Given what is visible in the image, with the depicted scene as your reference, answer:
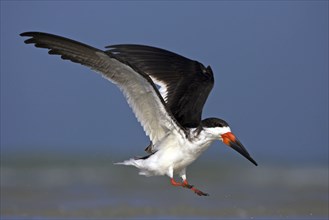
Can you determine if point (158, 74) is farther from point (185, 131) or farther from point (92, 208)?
point (92, 208)

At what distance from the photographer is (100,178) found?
19828mm

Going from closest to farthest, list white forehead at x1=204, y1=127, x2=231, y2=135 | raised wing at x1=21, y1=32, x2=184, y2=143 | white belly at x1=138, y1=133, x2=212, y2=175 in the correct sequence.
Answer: raised wing at x1=21, y1=32, x2=184, y2=143, white forehead at x1=204, y1=127, x2=231, y2=135, white belly at x1=138, y1=133, x2=212, y2=175

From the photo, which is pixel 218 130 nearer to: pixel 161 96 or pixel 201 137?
pixel 201 137

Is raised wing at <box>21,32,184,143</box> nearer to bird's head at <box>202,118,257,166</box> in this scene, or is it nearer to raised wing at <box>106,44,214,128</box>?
bird's head at <box>202,118,257,166</box>

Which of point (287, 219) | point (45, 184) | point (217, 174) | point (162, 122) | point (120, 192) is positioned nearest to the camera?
point (162, 122)

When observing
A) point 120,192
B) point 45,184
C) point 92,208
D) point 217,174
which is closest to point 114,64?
point 92,208

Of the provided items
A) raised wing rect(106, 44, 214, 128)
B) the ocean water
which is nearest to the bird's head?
raised wing rect(106, 44, 214, 128)

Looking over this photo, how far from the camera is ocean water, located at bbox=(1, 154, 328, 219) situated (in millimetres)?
15227

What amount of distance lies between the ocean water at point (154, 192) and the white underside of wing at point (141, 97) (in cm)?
252

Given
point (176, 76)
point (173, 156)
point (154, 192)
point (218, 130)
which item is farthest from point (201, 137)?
point (154, 192)

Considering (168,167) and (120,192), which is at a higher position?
(120,192)

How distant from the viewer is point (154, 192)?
57.5ft

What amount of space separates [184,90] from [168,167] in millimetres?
1235

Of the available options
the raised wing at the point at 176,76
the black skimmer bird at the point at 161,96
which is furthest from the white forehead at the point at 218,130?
the raised wing at the point at 176,76
